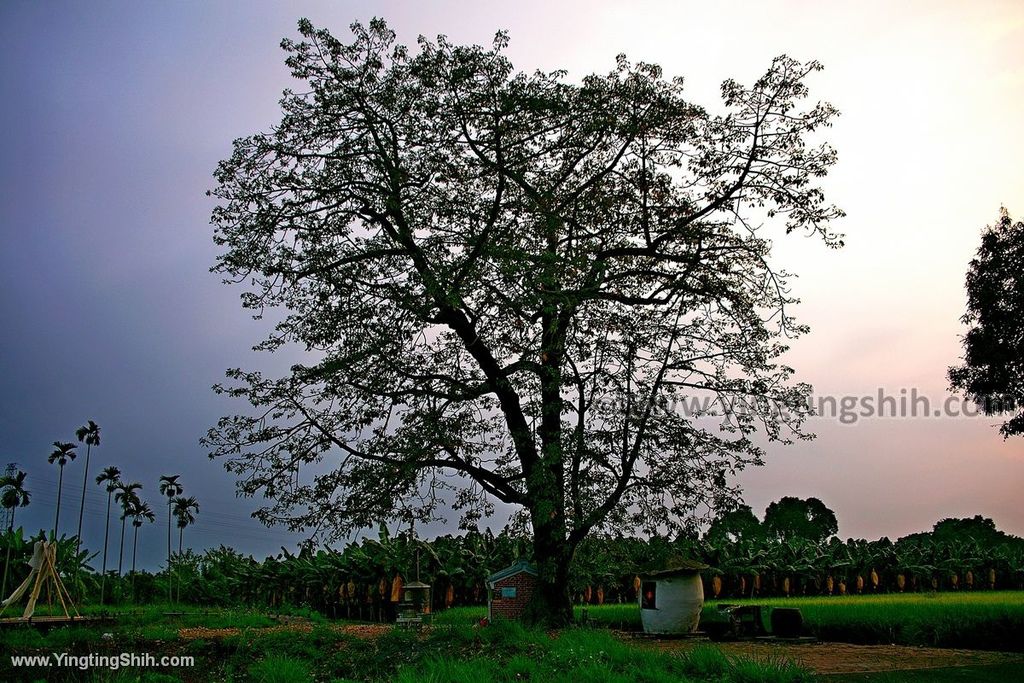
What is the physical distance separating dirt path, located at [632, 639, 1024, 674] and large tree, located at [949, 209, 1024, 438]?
609 cm

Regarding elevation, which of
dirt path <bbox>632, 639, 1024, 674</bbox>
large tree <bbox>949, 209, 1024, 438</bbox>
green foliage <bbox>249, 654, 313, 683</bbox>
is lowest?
dirt path <bbox>632, 639, 1024, 674</bbox>

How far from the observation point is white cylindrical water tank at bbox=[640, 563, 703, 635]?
18312 millimetres

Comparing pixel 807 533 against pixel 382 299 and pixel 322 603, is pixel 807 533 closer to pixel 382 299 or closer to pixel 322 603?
pixel 322 603

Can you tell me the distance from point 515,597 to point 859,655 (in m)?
7.32

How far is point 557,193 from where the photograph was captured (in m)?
16.4

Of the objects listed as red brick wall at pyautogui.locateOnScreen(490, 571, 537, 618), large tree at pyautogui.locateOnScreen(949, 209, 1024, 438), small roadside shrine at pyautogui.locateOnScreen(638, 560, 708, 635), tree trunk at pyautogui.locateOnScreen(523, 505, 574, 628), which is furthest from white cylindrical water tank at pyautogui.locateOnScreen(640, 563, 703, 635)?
large tree at pyautogui.locateOnScreen(949, 209, 1024, 438)

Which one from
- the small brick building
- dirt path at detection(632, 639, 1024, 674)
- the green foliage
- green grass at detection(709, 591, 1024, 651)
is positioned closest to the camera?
the green foliage

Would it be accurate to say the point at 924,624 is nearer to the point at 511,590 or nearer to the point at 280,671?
the point at 511,590

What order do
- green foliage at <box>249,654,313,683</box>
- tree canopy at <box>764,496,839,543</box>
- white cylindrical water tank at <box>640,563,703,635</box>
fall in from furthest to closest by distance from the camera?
tree canopy at <box>764,496,839,543</box>, white cylindrical water tank at <box>640,563,703,635</box>, green foliage at <box>249,654,313,683</box>

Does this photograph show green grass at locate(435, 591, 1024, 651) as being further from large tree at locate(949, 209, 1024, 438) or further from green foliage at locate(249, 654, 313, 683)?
green foliage at locate(249, 654, 313, 683)

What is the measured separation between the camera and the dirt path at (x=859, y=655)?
12.7 meters

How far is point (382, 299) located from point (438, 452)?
3.33m

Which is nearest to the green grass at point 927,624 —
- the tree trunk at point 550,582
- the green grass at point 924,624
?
the green grass at point 924,624

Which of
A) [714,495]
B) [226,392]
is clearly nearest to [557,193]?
[714,495]
